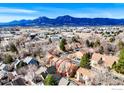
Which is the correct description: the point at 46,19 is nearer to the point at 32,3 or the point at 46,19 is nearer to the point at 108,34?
the point at 32,3

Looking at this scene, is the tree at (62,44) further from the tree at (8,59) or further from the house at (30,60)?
the tree at (8,59)

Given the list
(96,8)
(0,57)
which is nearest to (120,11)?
(96,8)

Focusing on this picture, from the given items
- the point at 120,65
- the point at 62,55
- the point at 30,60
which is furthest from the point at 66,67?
the point at 120,65

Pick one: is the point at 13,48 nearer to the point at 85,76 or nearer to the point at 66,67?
the point at 66,67

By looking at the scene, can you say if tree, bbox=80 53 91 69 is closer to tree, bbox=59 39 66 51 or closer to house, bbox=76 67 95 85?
house, bbox=76 67 95 85

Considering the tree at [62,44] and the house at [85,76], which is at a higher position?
the tree at [62,44]

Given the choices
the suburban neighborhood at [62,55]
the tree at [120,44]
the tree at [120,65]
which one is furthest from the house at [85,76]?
the tree at [120,44]
